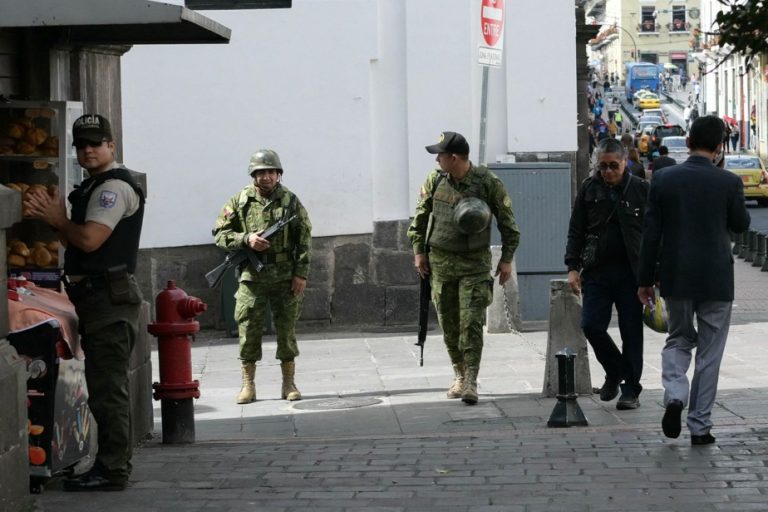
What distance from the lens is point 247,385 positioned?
1084cm

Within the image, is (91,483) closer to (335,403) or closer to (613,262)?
(335,403)

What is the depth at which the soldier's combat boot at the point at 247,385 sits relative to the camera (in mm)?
10820

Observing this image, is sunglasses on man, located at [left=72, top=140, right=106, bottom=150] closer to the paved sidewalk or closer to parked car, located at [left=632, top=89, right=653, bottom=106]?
the paved sidewalk

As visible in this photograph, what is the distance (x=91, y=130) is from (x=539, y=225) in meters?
9.32

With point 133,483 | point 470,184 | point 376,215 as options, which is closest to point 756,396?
point 470,184

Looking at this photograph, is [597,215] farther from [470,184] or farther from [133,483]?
[133,483]

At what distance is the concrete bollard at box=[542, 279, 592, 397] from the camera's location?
33.6ft

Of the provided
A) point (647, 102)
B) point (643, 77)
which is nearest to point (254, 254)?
point (647, 102)

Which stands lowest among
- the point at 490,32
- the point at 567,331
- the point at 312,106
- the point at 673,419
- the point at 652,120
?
the point at 673,419

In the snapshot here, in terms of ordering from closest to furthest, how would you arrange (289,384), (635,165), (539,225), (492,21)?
(289,384) < (492,21) < (539,225) < (635,165)

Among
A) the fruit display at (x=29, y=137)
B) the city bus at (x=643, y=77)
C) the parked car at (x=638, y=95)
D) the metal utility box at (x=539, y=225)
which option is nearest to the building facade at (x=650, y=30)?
the city bus at (x=643, y=77)

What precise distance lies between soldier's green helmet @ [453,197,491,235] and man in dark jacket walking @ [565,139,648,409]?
0.67m

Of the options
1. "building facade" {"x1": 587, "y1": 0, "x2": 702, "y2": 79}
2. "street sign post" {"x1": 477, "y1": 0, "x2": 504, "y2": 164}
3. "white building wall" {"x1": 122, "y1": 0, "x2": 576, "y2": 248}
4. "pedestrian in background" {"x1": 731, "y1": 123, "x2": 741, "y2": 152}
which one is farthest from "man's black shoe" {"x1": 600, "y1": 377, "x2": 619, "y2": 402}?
"building facade" {"x1": 587, "y1": 0, "x2": 702, "y2": 79}

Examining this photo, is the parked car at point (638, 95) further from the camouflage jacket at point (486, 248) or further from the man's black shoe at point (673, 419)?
the man's black shoe at point (673, 419)
